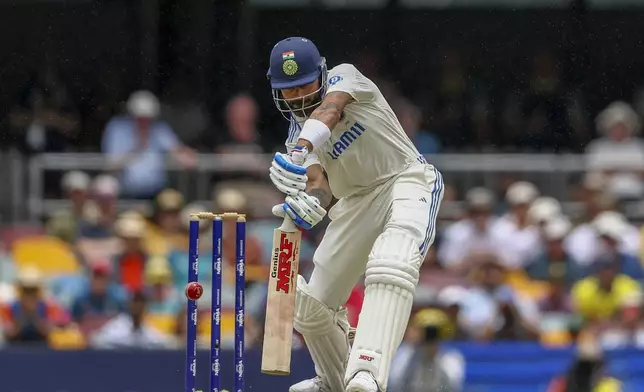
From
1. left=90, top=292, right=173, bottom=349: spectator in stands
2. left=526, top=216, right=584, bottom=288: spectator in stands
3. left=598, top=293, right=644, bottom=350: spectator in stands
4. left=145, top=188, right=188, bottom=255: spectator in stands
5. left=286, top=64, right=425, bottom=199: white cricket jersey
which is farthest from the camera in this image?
left=145, top=188, right=188, bottom=255: spectator in stands

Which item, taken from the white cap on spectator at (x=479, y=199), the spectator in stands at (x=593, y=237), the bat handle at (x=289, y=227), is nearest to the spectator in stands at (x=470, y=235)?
the white cap on spectator at (x=479, y=199)

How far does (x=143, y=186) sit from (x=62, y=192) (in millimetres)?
678

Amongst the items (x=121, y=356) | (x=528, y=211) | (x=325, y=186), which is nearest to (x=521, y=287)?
(x=528, y=211)

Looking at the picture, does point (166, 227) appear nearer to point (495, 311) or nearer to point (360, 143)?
point (495, 311)

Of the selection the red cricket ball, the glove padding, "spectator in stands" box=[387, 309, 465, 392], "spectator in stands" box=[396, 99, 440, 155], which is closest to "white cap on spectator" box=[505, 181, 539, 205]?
"spectator in stands" box=[396, 99, 440, 155]

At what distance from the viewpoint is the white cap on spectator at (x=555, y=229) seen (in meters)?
11.5

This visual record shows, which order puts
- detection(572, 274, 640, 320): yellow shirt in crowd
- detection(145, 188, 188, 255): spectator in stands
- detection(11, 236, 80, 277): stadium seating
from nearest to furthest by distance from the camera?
detection(572, 274, 640, 320): yellow shirt in crowd → detection(11, 236, 80, 277): stadium seating → detection(145, 188, 188, 255): spectator in stands

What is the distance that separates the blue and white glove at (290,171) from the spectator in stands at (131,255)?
171 inches

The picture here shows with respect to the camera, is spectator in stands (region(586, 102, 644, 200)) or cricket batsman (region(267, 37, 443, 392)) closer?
cricket batsman (region(267, 37, 443, 392))

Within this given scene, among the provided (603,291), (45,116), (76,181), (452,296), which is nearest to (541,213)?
(603,291)

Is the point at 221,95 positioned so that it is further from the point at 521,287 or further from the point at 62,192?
the point at 521,287

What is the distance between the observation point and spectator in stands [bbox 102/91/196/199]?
12.4 metres

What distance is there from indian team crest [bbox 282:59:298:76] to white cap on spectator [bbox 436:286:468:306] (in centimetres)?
395

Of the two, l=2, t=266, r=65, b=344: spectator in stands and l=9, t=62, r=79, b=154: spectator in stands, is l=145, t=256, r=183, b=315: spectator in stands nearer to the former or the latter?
l=2, t=266, r=65, b=344: spectator in stands
